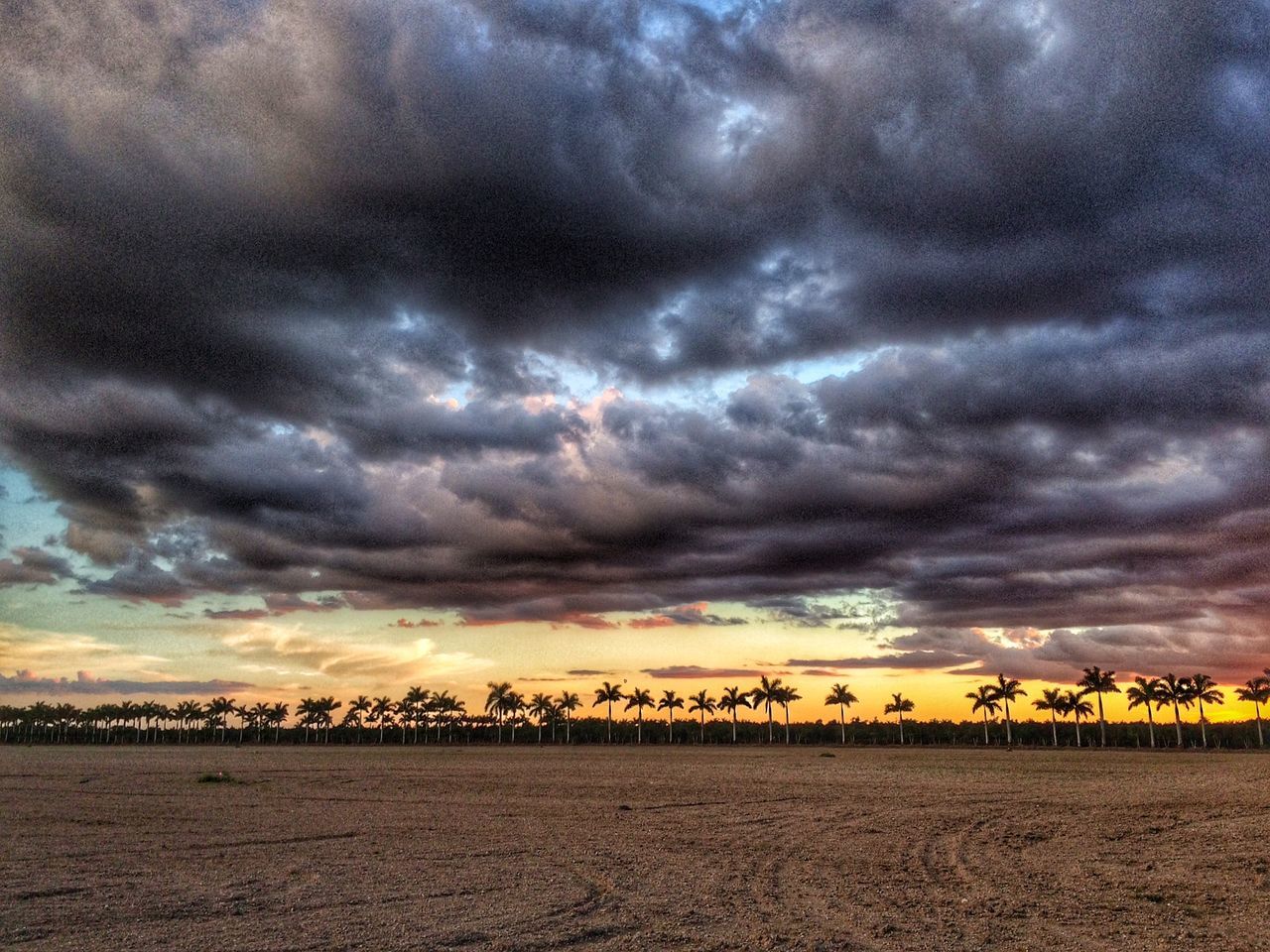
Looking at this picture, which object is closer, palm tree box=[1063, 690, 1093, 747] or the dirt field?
the dirt field

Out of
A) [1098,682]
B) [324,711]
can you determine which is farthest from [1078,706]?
[324,711]

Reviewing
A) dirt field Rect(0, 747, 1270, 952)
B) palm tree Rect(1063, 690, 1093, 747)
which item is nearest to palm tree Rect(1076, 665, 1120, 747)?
palm tree Rect(1063, 690, 1093, 747)

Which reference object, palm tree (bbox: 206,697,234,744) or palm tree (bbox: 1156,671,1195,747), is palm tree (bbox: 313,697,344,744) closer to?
palm tree (bbox: 206,697,234,744)

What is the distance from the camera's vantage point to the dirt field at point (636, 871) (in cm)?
1368

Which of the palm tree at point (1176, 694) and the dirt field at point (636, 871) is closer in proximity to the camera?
the dirt field at point (636, 871)

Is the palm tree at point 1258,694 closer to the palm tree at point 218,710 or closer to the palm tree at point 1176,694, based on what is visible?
the palm tree at point 1176,694

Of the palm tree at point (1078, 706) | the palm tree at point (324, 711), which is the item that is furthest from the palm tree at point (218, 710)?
the palm tree at point (1078, 706)

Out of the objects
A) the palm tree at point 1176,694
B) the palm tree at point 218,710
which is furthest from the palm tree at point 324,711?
the palm tree at point 1176,694

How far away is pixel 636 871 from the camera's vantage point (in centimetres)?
1902

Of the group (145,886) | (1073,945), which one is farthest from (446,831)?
(1073,945)

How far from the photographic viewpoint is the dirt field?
13.7m

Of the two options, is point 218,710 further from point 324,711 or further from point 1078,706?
point 1078,706

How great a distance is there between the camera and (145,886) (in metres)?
17.2

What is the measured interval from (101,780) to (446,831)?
1293 inches
